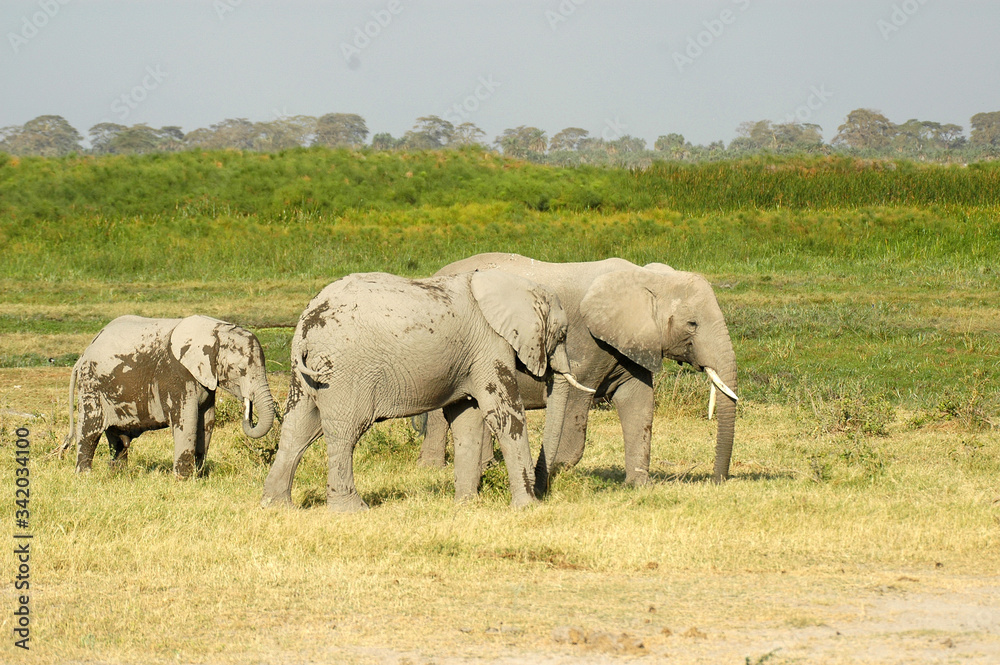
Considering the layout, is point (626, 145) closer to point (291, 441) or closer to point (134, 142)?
point (134, 142)

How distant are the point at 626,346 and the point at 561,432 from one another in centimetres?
94

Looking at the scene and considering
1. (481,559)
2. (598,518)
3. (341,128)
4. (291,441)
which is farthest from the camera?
(341,128)

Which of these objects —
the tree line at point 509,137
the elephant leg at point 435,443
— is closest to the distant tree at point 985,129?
the tree line at point 509,137

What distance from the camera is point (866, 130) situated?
→ 90.4 metres

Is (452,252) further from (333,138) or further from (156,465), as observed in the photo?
(333,138)

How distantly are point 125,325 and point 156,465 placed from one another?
4.69 feet

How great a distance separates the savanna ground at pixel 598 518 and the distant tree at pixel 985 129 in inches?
3069

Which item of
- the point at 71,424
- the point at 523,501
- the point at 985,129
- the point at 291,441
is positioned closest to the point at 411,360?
the point at 291,441

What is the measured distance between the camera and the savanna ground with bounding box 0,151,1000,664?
603 centimetres

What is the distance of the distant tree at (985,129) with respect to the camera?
9662 cm

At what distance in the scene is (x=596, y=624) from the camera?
620 centimetres

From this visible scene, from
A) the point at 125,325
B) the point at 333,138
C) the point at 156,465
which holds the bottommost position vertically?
the point at 156,465

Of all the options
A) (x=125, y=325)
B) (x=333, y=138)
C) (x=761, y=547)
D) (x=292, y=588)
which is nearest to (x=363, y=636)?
(x=292, y=588)

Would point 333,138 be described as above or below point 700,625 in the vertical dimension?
above
